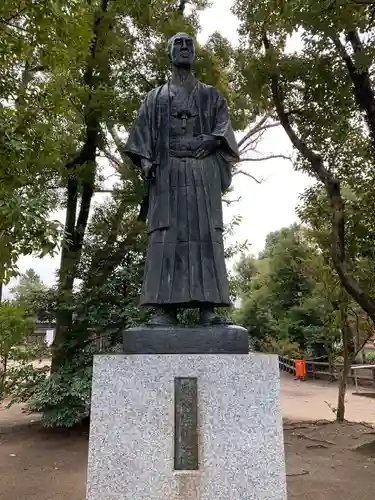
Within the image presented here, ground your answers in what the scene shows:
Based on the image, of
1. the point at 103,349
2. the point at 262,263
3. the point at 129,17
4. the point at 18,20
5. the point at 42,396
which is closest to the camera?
the point at 18,20

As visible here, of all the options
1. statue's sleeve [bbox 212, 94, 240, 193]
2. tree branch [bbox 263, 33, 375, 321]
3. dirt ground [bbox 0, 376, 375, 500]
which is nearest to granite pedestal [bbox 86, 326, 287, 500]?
statue's sleeve [bbox 212, 94, 240, 193]

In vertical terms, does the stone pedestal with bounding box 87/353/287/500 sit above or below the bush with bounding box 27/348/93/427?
above

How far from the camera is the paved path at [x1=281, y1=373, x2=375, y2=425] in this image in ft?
38.3

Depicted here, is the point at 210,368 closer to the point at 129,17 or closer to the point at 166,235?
the point at 166,235

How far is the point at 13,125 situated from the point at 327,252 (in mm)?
7699

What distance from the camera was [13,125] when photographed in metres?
5.78

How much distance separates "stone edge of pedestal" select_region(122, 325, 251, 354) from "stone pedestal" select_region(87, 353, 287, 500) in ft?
0.27

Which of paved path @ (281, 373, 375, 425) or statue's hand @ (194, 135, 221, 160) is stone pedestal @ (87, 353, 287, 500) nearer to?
statue's hand @ (194, 135, 221, 160)

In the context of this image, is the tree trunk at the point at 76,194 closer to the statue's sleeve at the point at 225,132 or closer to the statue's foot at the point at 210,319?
the statue's sleeve at the point at 225,132

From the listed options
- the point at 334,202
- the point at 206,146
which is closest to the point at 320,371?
the point at 334,202

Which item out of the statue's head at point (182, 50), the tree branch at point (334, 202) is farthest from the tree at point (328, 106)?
the statue's head at point (182, 50)

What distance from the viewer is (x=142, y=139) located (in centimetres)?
358

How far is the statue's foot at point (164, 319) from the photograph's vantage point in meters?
3.23

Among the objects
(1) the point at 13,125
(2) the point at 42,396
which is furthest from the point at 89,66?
(2) the point at 42,396
